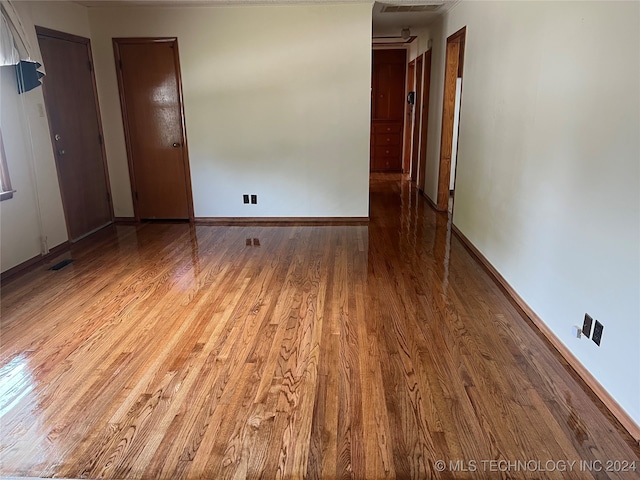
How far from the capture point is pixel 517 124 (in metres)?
3.10

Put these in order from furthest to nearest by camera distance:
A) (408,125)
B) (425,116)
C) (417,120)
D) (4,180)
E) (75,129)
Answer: (408,125)
(417,120)
(425,116)
(75,129)
(4,180)

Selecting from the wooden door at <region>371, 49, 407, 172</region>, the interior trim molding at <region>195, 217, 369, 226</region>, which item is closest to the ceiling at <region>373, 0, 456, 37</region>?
the wooden door at <region>371, 49, 407, 172</region>

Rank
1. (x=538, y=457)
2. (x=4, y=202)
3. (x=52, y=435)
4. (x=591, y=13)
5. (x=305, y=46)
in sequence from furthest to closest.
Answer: (x=305, y=46)
(x=4, y=202)
(x=591, y=13)
(x=52, y=435)
(x=538, y=457)

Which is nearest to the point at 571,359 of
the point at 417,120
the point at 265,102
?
the point at 265,102

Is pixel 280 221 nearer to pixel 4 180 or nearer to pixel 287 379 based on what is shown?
pixel 4 180

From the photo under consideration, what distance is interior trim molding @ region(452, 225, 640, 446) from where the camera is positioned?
189 centimetres

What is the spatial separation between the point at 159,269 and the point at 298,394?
7.28ft

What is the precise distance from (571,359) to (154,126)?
4.77 metres

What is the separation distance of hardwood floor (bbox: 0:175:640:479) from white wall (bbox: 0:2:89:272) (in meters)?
0.45

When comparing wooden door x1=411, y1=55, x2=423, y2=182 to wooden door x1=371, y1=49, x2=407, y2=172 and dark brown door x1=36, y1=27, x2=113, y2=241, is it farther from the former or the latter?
dark brown door x1=36, y1=27, x2=113, y2=241

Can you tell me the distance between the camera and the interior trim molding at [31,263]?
144 inches

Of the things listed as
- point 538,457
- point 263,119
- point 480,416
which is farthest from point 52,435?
point 263,119

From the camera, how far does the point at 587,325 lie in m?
2.22

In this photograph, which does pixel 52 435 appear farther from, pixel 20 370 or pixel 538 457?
pixel 538 457
